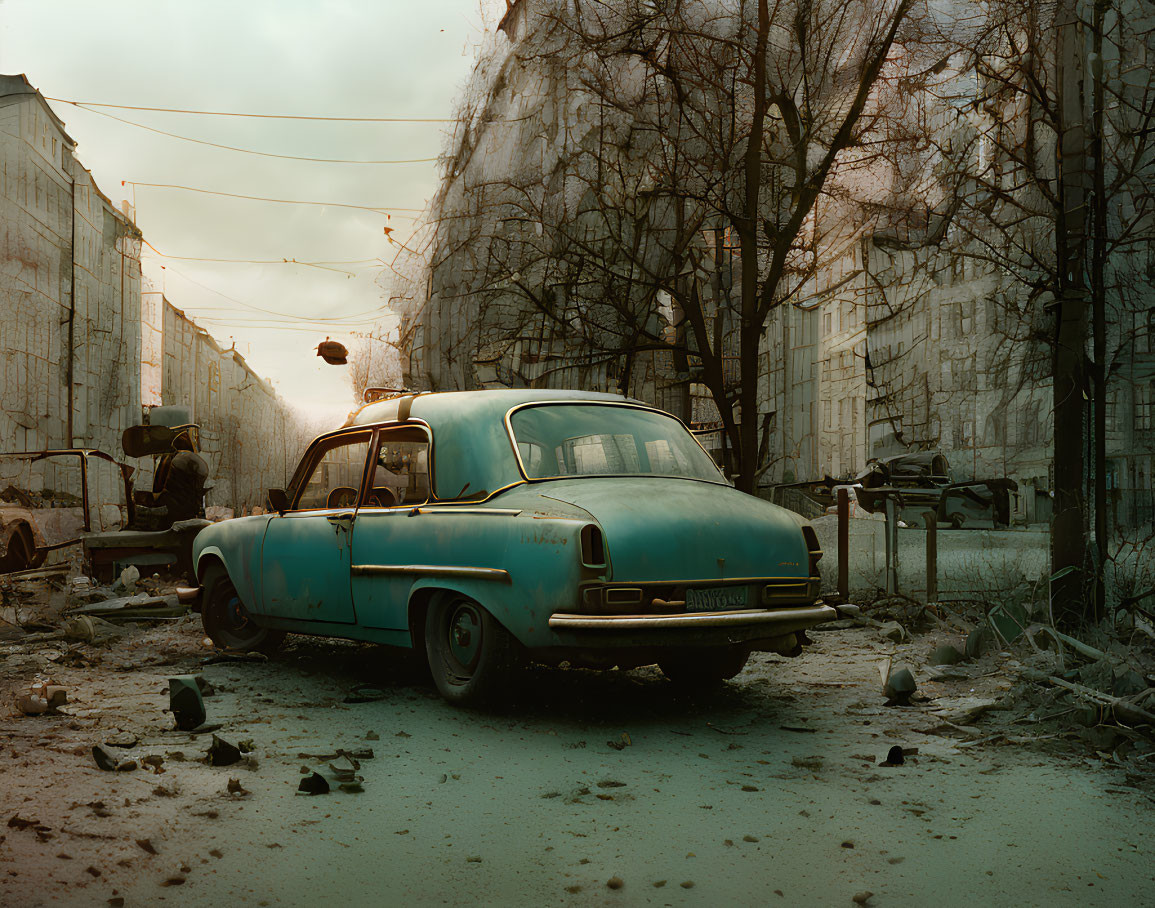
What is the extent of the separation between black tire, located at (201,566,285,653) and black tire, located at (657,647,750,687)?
297 centimetres

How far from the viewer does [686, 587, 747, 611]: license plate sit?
4594 mm

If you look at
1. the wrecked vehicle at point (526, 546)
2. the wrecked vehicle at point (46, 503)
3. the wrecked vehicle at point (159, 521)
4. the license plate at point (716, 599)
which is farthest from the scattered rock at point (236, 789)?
the wrecked vehicle at point (46, 503)

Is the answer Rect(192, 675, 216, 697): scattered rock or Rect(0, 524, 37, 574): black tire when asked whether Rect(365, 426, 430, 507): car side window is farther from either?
Rect(0, 524, 37, 574): black tire

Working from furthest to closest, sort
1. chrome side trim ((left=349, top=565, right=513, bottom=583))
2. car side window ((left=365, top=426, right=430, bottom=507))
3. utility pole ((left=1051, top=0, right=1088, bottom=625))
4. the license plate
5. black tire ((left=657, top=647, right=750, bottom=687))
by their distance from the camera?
utility pole ((left=1051, top=0, right=1088, bottom=625)) < black tire ((left=657, top=647, right=750, bottom=687)) < car side window ((left=365, top=426, right=430, bottom=507)) < chrome side trim ((left=349, top=565, right=513, bottom=583)) < the license plate

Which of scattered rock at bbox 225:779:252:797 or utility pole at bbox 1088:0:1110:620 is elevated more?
utility pole at bbox 1088:0:1110:620

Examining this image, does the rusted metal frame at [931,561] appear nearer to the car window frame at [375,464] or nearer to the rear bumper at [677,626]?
the rear bumper at [677,626]

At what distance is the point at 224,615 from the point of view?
715 centimetres

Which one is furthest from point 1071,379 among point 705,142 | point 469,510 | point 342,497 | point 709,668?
point 705,142

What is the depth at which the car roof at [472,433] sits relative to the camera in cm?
522

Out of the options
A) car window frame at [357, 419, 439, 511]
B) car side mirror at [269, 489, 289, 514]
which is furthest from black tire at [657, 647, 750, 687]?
car side mirror at [269, 489, 289, 514]

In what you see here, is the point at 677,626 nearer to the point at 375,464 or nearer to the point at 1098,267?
the point at 375,464

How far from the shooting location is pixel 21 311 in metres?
19.9

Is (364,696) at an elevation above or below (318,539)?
below

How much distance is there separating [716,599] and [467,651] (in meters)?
1.36
